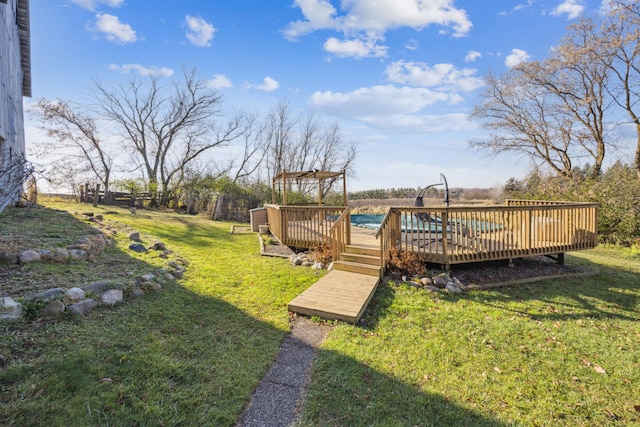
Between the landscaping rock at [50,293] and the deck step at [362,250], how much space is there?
4.74m

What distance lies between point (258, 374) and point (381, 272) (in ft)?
11.3

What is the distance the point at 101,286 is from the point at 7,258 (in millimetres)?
1509

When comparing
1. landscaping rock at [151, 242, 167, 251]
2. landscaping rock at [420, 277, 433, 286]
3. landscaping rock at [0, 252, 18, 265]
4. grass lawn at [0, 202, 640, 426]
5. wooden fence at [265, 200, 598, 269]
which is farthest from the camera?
landscaping rock at [151, 242, 167, 251]

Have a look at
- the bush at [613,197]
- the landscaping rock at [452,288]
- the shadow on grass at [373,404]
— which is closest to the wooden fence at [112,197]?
the landscaping rock at [452,288]

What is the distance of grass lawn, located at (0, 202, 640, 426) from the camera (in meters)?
2.12

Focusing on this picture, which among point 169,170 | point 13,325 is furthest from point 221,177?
point 13,325

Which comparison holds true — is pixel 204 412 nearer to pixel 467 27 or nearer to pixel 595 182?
pixel 467 27

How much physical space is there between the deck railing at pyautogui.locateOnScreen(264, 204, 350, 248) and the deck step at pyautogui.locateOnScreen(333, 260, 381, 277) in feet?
4.23

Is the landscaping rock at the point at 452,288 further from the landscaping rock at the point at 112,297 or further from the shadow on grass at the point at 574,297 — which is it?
the landscaping rock at the point at 112,297

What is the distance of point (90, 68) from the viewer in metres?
19.7

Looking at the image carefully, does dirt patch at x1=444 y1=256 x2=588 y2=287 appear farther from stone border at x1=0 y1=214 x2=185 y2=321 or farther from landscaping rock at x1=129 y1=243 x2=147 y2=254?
landscaping rock at x1=129 y1=243 x2=147 y2=254

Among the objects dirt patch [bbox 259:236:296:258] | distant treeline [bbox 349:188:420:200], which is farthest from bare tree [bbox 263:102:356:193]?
dirt patch [bbox 259:236:296:258]

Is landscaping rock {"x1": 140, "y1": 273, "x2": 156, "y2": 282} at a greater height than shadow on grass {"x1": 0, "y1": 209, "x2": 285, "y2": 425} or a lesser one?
greater

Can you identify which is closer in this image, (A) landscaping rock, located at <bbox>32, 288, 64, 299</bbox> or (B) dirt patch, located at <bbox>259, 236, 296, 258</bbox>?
(A) landscaping rock, located at <bbox>32, 288, 64, 299</bbox>
